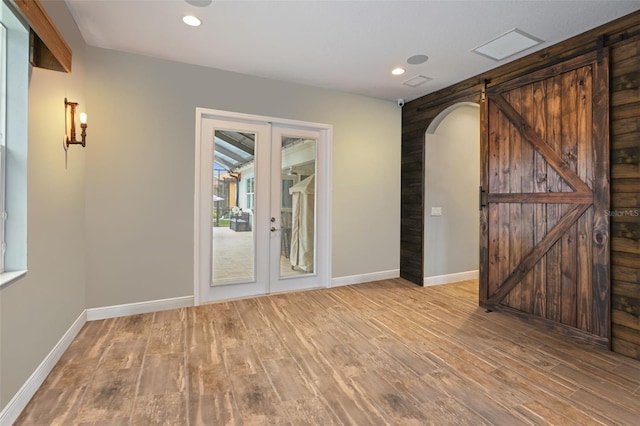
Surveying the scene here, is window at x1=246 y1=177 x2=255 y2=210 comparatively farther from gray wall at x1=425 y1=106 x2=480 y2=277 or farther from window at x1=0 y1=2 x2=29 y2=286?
gray wall at x1=425 y1=106 x2=480 y2=277

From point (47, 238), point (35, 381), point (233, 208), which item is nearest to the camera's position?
point (35, 381)

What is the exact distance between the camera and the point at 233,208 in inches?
153

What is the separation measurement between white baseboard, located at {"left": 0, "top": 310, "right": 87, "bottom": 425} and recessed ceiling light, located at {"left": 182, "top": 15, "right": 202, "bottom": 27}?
9.41 ft

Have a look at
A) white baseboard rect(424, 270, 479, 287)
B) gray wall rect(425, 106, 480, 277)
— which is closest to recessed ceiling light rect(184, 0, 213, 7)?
gray wall rect(425, 106, 480, 277)

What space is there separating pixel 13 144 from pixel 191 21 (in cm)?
169

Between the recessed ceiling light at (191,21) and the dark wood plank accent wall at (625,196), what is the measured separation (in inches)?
142

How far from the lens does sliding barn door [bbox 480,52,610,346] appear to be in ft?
8.79

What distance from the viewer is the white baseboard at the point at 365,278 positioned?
4.49m

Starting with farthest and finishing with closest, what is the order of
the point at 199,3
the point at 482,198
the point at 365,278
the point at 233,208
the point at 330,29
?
the point at 365,278, the point at 233,208, the point at 482,198, the point at 330,29, the point at 199,3

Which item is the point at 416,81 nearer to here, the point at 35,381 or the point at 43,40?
the point at 43,40

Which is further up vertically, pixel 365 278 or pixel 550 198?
pixel 550 198

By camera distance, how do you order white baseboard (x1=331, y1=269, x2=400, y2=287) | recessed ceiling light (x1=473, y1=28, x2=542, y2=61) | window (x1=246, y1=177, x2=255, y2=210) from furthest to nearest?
white baseboard (x1=331, y1=269, x2=400, y2=287) < window (x1=246, y1=177, x2=255, y2=210) < recessed ceiling light (x1=473, y1=28, x2=542, y2=61)

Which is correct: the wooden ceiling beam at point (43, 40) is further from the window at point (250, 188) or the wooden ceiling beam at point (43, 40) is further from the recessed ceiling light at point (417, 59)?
the recessed ceiling light at point (417, 59)

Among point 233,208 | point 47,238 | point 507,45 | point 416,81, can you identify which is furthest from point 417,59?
point 47,238
